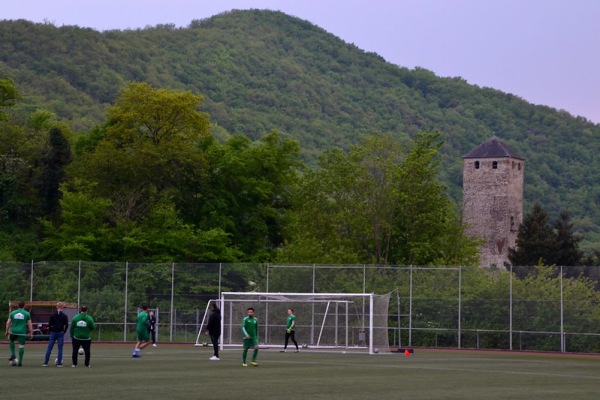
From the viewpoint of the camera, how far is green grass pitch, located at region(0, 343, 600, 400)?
2241 centimetres

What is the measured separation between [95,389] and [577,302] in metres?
30.9

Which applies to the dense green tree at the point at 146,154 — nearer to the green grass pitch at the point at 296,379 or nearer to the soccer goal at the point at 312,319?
the soccer goal at the point at 312,319

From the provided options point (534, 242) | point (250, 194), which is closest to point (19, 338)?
point (250, 194)

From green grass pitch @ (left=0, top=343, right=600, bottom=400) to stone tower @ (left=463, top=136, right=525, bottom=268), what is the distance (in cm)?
9342

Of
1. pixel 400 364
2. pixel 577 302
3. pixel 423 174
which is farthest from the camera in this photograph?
pixel 423 174

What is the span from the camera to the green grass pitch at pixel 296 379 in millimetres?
22406

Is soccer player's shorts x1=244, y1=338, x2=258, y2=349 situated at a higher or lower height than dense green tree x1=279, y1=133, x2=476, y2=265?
lower

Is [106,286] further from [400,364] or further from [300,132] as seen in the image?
[300,132]

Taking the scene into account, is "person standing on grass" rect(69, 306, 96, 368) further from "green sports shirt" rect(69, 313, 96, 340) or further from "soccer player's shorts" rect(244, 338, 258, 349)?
"soccer player's shorts" rect(244, 338, 258, 349)

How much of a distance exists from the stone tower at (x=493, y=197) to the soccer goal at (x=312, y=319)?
84.3 m

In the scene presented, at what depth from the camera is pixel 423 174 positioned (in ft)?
236

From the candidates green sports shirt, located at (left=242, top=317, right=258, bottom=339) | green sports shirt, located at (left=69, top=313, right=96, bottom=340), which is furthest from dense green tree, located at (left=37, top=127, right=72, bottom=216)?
green sports shirt, located at (left=69, top=313, right=96, bottom=340)

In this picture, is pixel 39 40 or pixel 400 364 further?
pixel 39 40

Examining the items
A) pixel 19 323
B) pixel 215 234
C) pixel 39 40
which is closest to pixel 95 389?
pixel 19 323
